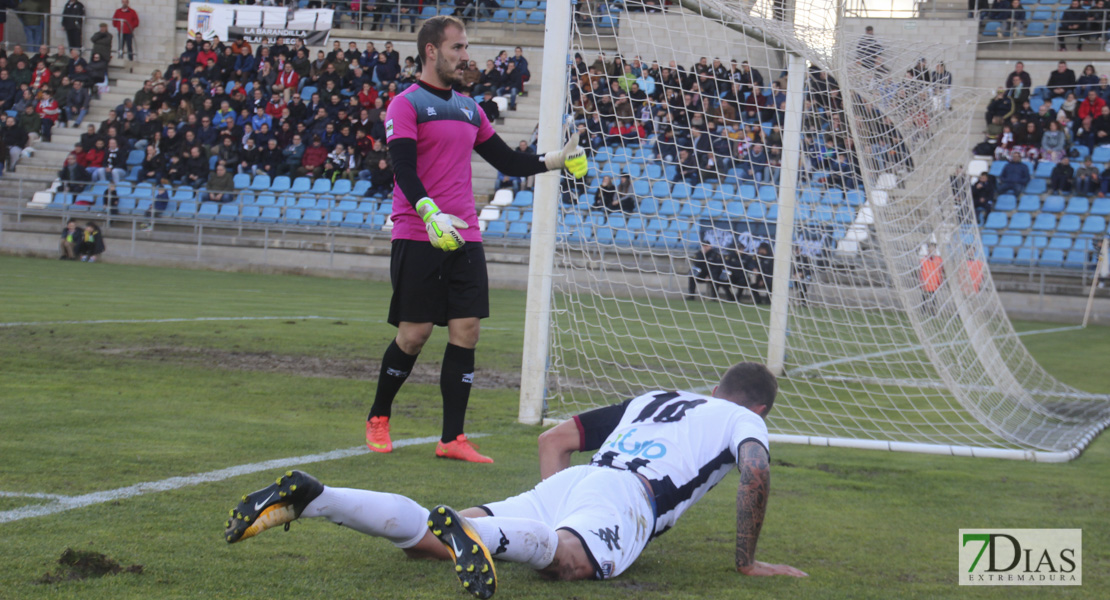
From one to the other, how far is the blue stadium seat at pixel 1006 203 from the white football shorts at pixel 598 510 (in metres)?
19.4

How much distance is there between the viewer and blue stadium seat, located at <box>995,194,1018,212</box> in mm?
20531

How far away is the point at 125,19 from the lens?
30.3m

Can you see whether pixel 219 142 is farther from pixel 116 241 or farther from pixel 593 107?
pixel 593 107

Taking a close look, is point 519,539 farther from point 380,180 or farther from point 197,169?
point 197,169

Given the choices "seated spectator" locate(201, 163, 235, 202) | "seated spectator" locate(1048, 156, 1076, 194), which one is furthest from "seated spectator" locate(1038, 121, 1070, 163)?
"seated spectator" locate(201, 163, 235, 202)

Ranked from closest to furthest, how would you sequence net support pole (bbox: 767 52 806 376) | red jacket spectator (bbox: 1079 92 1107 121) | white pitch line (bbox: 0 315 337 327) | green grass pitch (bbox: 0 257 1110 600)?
green grass pitch (bbox: 0 257 1110 600) → net support pole (bbox: 767 52 806 376) → white pitch line (bbox: 0 315 337 327) → red jacket spectator (bbox: 1079 92 1107 121)

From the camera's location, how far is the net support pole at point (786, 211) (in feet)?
27.0

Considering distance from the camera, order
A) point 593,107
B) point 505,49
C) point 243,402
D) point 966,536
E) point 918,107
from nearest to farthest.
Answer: point 966,536
point 243,402
point 593,107
point 918,107
point 505,49

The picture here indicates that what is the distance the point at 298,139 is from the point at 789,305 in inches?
728

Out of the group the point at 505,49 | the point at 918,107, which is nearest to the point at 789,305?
the point at 918,107

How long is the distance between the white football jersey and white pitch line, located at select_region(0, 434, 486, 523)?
1677 millimetres

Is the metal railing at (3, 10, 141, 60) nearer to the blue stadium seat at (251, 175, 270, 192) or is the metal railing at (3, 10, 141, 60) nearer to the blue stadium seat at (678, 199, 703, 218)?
the blue stadium seat at (251, 175, 270, 192)

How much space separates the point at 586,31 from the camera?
21.2 ft

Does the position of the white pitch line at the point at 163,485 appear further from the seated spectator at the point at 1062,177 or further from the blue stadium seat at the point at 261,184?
the blue stadium seat at the point at 261,184
